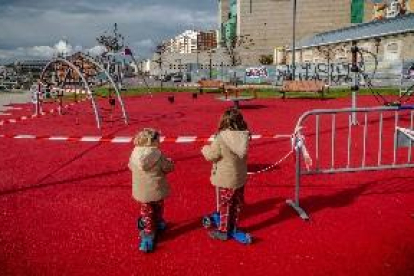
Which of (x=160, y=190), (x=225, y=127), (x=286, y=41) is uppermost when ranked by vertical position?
(x=286, y=41)

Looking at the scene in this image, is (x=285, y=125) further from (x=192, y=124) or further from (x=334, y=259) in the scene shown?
(x=334, y=259)

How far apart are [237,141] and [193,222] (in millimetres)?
1404

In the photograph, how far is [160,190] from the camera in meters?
5.08

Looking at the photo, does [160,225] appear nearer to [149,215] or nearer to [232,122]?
[149,215]

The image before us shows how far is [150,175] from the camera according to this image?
5.05 metres

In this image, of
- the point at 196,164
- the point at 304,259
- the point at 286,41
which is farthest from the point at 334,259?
the point at 286,41

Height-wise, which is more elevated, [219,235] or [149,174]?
[149,174]

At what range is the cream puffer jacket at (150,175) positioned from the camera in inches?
195

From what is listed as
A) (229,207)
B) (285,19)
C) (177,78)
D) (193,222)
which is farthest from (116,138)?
(285,19)

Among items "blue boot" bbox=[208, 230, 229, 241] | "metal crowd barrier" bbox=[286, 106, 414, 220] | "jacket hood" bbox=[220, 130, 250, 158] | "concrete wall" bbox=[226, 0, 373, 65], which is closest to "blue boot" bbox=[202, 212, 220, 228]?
"blue boot" bbox=[208, 230, 229, 241]

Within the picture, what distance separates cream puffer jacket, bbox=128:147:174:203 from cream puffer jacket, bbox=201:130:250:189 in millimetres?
501

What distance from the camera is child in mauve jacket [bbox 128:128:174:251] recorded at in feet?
16.2

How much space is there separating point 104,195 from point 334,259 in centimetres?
379

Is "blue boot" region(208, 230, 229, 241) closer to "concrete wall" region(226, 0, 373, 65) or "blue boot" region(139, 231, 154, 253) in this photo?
"blue boot" region(139, 231, 154, 253)
